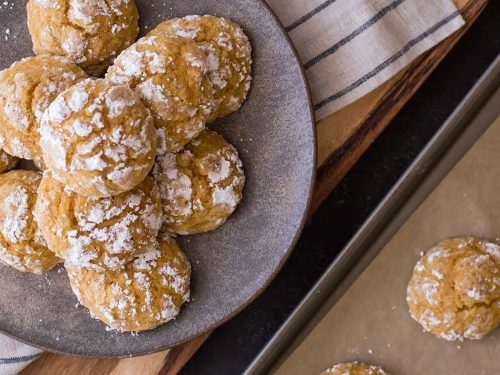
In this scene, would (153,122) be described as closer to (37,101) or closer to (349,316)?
(37,101)

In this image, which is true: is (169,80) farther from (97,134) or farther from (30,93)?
(30,93)

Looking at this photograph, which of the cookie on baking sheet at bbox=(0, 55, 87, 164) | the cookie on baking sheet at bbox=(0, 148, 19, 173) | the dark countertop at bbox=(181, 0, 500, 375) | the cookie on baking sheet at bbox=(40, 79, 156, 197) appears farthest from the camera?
the dark countertop at bbox=(181, 0, 500, 375)

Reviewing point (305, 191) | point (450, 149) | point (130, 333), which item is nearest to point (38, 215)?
point (130, 333)

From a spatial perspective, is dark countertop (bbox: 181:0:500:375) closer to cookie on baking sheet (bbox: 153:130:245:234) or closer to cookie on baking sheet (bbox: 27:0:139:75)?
cookie on baking sheet (bbox: 153:130:245:234)

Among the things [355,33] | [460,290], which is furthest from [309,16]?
[460,290]

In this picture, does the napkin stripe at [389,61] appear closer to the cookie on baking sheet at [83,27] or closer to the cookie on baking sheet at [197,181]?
the cookie on baking sheet at [197,181]

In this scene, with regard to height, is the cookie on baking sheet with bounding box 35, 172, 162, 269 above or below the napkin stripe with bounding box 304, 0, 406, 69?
above

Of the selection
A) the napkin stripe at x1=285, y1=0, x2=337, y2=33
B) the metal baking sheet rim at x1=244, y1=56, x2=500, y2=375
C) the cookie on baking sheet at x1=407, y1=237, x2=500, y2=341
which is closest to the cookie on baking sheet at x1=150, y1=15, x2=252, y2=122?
the napkin stripe at x1=285, y1=0, x2=337, y2=33
